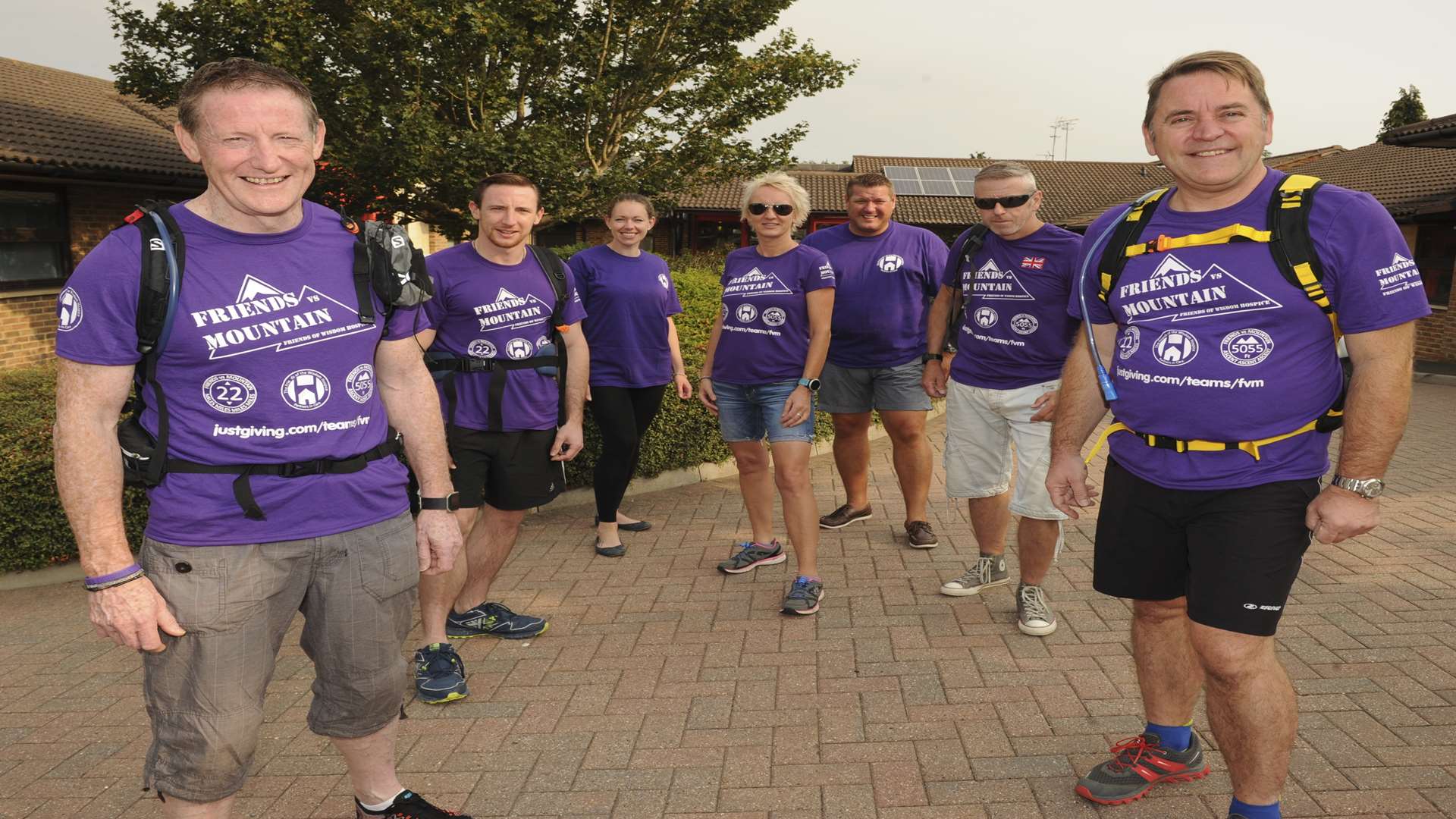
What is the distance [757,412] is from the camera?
16.1ft

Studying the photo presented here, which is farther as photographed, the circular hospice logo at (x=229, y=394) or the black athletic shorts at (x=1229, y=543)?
the black athletic shorts at (x=1229, y=543)

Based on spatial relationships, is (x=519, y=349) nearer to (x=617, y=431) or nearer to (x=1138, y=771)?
(x=617, y=431)

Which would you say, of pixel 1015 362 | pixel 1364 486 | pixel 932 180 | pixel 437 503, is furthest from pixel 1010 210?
pixel 932 180

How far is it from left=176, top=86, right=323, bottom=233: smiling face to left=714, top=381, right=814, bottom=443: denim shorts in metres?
2.74

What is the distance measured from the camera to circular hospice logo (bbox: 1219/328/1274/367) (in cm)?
237

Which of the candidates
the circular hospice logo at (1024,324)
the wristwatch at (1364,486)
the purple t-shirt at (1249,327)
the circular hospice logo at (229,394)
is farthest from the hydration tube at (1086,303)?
the circular hospice logo at (229,394)

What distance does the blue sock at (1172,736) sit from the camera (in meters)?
2.93

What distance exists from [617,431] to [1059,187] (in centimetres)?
4030

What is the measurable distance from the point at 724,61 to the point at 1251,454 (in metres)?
15.1

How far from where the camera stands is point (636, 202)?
5.40m

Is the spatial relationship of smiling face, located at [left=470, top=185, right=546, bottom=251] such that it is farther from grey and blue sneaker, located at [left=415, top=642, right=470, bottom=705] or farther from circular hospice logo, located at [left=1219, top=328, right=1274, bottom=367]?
circular hospice logo, located at [left=1219, top=328, right=1274, bottom=367]

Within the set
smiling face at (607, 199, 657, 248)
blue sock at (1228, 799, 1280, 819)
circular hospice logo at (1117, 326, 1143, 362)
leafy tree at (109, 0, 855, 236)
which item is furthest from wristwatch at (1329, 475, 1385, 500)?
leafy tree at (109, 0, 855, 236)

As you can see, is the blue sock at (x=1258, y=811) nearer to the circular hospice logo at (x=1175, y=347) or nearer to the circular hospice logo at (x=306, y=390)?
the circular hospice logo at (x=1175, y=347)

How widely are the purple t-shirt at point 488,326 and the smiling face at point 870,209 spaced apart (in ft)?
6.48
